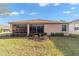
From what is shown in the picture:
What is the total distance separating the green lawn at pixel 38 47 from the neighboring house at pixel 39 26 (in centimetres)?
22

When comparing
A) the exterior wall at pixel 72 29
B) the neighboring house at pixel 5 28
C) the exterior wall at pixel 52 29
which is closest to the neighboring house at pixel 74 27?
the exterior wall at pixel 72 29

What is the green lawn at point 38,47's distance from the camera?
23.4 ft

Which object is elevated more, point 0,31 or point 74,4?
point 74,4

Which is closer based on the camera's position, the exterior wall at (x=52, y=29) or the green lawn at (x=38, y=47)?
the green lawn at (x=38, y=47)

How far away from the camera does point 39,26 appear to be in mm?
7215

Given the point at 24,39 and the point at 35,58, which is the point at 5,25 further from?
the point at 35,58

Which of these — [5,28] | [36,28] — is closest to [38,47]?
[36,28]

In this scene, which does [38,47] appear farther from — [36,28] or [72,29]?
[72,29]

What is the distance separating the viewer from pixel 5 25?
7172 millimetres

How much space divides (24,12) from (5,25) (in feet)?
1.89

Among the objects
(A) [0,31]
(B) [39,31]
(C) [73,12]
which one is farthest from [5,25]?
(C) [73,12]

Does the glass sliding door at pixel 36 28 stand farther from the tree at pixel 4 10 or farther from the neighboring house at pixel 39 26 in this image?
the tree at pixel 4 10

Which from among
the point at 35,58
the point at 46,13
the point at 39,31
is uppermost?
the point at 46,13

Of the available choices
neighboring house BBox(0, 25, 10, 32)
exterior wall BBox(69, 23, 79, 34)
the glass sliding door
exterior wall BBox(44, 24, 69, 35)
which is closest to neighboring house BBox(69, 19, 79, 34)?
exterior wall BBox(69, 23, 79, 34)
